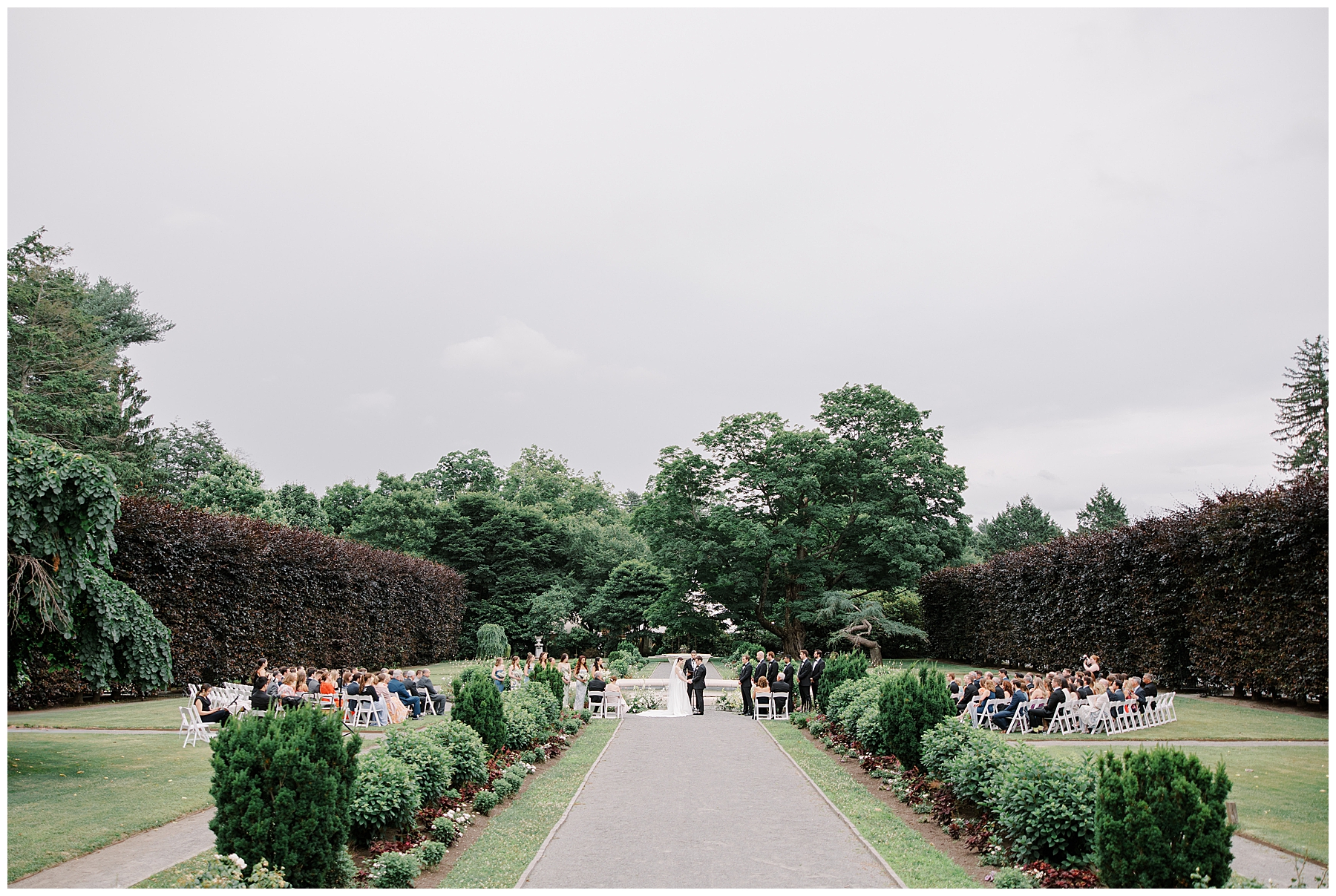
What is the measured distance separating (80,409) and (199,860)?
30.3 meters

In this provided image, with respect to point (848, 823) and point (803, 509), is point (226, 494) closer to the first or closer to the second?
point (803, 509)

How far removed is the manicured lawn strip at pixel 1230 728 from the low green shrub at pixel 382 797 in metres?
9.40

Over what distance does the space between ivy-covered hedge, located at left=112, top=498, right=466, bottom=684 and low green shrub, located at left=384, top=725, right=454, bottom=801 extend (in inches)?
319

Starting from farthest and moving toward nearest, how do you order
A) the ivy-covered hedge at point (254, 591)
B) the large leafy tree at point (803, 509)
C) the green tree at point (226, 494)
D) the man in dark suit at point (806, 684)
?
the green tree at point (226, 494) < the large leafy tree at point (803, 509) < the man in dark suit at point (806, 684) < the ivy-covered hedge at point (254, 591)

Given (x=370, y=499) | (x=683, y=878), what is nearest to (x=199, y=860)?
(x=683, y=878)

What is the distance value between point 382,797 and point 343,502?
5360 centimetres

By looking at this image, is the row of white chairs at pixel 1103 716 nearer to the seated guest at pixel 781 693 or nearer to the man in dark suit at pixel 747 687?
the seated guest at pixel 781 693

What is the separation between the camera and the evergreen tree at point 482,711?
1241cm

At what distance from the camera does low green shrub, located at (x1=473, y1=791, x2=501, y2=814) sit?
1045 centimetres

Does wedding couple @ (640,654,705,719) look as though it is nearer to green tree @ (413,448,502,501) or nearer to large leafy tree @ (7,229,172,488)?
large leafy tree @ (7,229,172,488)

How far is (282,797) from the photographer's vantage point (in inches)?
261

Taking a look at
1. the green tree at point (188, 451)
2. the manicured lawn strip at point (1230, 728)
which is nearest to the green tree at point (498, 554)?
the green tree at point (188, 451)

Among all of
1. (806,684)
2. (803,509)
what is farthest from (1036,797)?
(803,509)

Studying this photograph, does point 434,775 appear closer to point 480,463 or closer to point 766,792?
point 766,792
